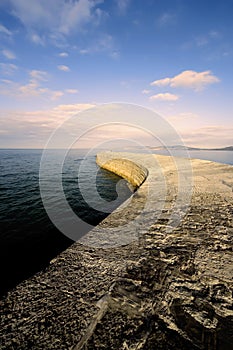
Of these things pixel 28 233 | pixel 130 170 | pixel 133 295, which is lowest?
pixel 28 233

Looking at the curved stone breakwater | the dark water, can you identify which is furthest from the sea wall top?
the curved stone breakwater

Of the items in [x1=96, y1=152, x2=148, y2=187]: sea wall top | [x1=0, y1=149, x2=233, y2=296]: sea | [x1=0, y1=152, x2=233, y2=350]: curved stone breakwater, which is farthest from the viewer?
[x1=96, y1=152, x2=148, y2=187]: sea wall top

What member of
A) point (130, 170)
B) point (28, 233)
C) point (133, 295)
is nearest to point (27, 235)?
point (28, 233)

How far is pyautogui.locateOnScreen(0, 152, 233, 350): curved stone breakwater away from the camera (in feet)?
7.94

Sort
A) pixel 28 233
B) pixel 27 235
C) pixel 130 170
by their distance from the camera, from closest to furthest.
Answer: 1. pixel 27 235
2. pixel 28 233
3. pixel 130 170

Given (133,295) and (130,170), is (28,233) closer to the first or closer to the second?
(133,295)

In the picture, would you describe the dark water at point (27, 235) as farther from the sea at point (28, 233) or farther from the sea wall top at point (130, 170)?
the sea wall top at point (130, 170)

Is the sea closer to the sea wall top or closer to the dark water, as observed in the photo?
the dark water

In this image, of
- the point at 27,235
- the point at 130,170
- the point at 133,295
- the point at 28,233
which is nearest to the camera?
the point at 133,295

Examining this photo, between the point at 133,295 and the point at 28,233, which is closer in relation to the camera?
the point at 133,295

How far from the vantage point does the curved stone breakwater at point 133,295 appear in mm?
2420

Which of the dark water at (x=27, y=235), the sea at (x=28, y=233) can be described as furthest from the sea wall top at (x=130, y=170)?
the dark water at (x=27, y=235)

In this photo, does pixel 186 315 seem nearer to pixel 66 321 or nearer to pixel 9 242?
pixel 66 321

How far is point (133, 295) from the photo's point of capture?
307cm
